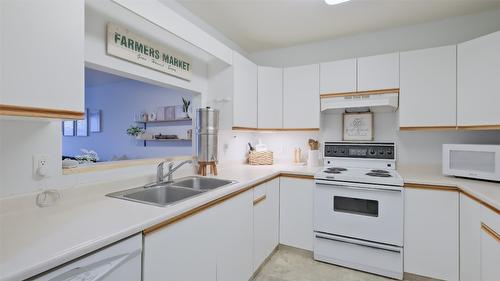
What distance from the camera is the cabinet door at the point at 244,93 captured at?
2.37 metres

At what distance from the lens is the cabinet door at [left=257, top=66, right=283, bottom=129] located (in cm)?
274

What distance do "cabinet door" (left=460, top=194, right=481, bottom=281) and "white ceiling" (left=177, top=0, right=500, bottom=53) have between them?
1748 millimetres

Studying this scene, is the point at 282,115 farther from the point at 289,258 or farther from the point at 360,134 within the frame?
the point at 289,258

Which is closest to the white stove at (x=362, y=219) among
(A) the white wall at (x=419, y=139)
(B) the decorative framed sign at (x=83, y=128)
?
(A) the white wall at (x=419, y=139)

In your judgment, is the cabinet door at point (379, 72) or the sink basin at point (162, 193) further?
the cabinet door at point (379, 72)

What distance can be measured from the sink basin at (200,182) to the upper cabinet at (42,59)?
3.25 ft

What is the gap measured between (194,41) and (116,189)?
4.00 feet

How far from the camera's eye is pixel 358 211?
7.03ft

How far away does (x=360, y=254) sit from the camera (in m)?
2.09

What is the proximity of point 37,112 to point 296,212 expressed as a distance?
7.03 ft

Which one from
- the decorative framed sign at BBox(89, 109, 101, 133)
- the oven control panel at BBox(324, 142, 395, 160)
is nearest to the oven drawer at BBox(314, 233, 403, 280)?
the oven control panel at BBox(324, 142, 395, 160)

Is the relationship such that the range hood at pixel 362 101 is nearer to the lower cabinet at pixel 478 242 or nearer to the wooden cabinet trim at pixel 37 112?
the lower cabinet at pixel 478 242

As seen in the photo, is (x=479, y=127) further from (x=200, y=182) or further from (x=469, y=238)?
(x=200, y=182)

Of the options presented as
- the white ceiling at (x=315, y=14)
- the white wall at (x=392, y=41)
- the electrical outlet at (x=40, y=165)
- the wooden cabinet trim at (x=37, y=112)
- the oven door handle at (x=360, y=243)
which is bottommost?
the oven door handle at (x=360, y=243)
